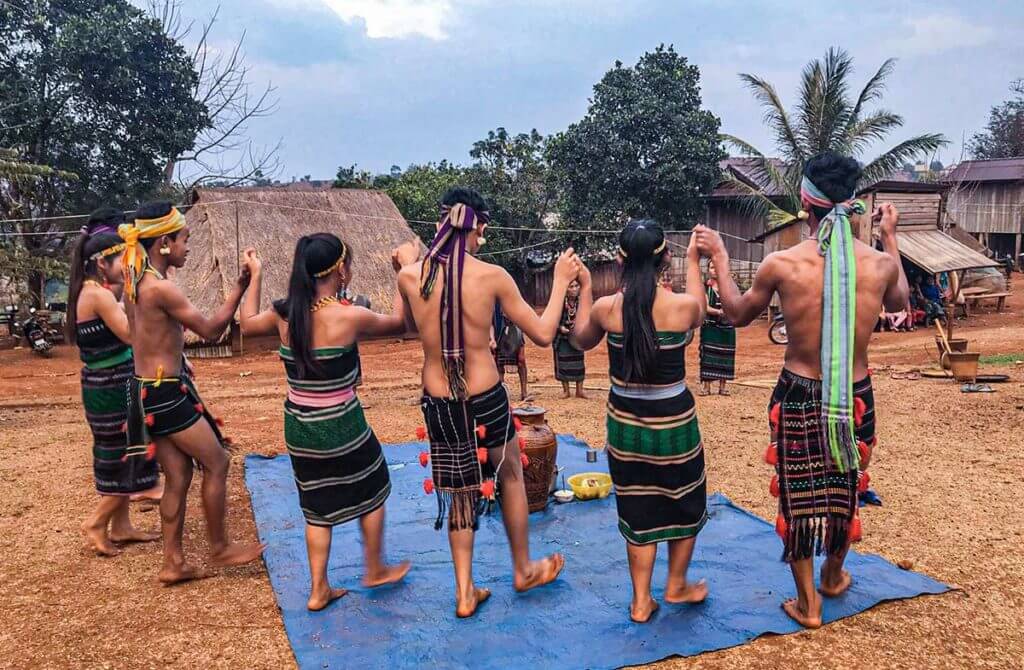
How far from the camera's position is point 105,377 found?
4.70 m

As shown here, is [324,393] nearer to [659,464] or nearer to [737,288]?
[659,464]

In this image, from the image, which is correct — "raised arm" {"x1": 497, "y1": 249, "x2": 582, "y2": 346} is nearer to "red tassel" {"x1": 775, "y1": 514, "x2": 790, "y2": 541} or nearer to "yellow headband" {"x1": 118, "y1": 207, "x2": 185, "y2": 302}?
"red tassel" {"x1": 775, "y1": 514, "x2": 790, "y2": 541}

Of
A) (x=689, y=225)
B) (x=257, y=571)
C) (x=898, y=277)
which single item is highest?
(x=689, y=225)

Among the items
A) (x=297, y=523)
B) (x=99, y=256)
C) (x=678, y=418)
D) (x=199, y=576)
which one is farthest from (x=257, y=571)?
(x=678, y=418)

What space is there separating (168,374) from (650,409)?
2399 millimetres

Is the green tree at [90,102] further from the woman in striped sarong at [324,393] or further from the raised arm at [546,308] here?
the raised arm at [546,308]

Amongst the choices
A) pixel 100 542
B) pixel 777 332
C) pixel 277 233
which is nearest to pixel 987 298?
pixel 777 332

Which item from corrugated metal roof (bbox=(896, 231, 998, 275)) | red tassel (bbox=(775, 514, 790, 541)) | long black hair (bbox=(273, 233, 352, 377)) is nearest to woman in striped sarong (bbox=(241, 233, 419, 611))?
long black hair (bbox=(273, 233, 352, 377))

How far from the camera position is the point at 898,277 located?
3.45 m

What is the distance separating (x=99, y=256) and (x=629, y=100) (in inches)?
694

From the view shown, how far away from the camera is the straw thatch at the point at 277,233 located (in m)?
15.0

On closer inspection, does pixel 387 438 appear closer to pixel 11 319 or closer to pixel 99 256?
pixel 99 256

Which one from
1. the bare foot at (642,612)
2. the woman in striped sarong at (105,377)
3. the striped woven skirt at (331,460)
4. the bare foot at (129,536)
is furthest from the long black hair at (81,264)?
the bare foot at (642,612)

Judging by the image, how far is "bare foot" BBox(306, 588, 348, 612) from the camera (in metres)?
3.72
